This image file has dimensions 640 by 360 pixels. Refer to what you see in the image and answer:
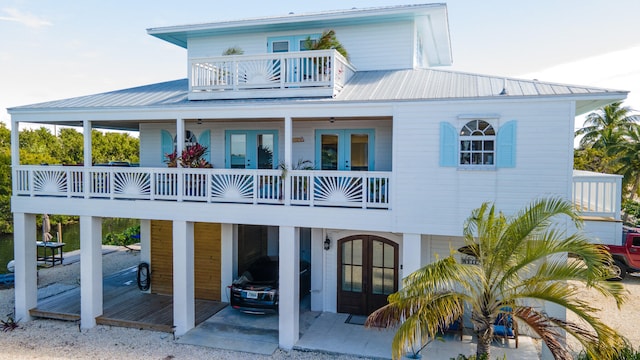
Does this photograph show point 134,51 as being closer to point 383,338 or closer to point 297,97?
point 297,97

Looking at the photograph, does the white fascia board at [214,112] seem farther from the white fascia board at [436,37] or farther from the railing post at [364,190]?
the white fascia board at [436,37]

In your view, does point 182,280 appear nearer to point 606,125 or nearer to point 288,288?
point 288,288

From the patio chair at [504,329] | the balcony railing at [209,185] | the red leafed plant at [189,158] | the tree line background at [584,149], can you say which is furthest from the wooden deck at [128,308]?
the tree line background at [584,149]

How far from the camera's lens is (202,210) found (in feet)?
36.9

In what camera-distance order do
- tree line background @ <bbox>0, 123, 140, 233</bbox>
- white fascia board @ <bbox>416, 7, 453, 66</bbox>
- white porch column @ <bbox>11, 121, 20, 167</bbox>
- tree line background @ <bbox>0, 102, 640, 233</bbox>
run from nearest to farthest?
white porch column @ <bbox>11, 121, 20, 167</bbox>, white fascia board @ <bbox>416, 7, 453, 66</bbox>, tree line background @ <bbox>0, 102, 640, 233</bbox>, tree line background @ <bbox>0, 123, 140, 233</bbox>

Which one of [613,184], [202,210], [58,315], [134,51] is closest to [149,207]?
[202,210]

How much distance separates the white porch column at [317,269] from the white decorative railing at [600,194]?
6.64 m

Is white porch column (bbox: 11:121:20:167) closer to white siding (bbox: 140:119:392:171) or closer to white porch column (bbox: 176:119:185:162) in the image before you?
white siding (bbox: 140:119:392:171)

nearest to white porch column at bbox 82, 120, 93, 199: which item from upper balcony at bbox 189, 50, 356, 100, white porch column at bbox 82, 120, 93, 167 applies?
white porch column at bbox 82, 120, 93, 167

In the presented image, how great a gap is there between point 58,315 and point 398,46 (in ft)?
41.1

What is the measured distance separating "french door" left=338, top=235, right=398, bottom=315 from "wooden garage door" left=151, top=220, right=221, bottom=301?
159 inches

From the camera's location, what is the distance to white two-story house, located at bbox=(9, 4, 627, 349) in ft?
31.2

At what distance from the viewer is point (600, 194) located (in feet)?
30.5

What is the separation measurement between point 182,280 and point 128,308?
284 centimetres
